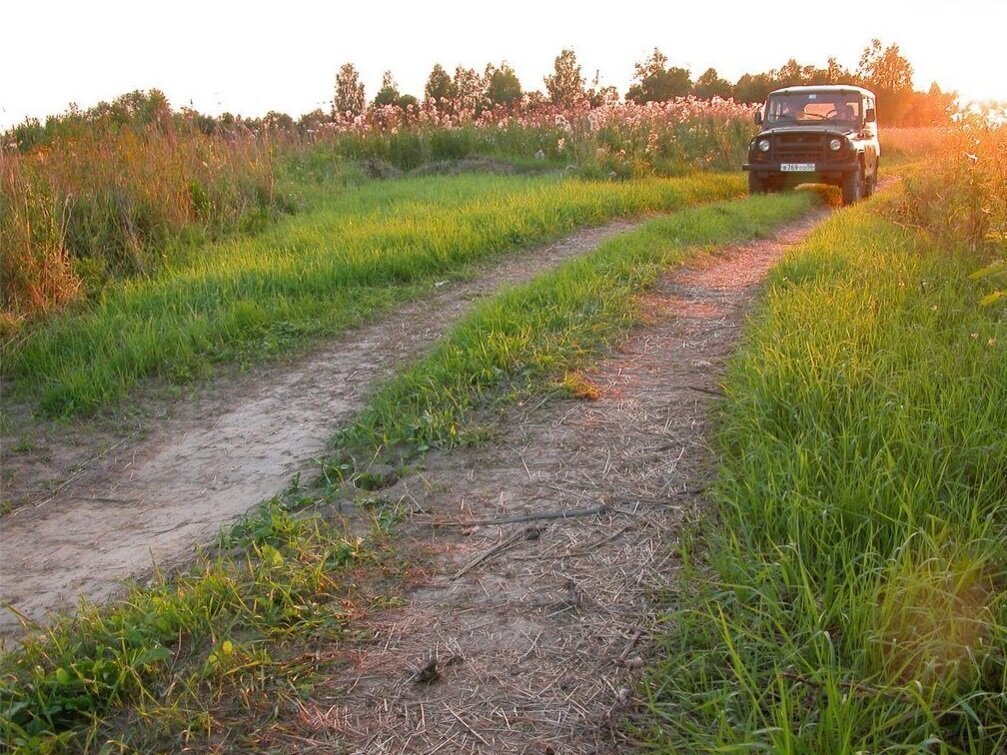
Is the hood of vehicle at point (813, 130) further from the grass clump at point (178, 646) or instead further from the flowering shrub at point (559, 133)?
the grass clump at point (178, 646)

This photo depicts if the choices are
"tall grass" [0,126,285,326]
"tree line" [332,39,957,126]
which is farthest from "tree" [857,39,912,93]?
"tall grass" [0,126,285,326]

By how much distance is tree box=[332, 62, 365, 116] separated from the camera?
110 feet

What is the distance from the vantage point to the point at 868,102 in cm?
1473

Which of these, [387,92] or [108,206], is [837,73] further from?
[108,206]

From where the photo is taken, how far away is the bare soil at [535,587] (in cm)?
221

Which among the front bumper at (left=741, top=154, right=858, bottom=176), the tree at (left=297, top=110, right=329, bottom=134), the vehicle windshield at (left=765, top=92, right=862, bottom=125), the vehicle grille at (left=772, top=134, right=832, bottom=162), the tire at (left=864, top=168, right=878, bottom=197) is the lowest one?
the tire at (left=864, top=168, right=878, bottom=197)

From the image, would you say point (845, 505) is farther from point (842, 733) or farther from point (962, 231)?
point (962, 231)

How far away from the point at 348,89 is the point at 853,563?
42122mm

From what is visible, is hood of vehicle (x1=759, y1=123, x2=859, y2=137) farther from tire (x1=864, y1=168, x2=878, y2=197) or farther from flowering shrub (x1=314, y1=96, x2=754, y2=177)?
flowering shrub (x1=314, y1=96, x2=754, y2=177)

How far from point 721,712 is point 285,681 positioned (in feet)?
4.03

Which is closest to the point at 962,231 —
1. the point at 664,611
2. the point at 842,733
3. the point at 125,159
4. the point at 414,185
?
the point at 664,611

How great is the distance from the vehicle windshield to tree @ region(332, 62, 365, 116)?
65.5ft

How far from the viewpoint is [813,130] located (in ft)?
43.6

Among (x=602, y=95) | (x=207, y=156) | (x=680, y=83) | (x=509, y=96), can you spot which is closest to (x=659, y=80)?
(x=680, y=83)
